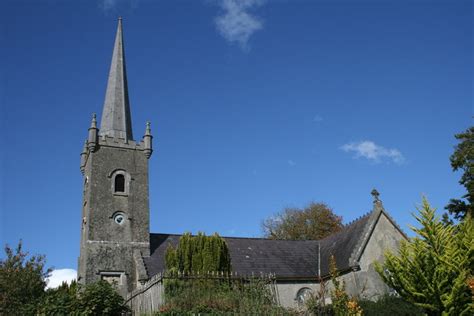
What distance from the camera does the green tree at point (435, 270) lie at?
15938 mm

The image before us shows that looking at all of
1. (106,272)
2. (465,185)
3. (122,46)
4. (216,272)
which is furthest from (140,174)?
(465,185)

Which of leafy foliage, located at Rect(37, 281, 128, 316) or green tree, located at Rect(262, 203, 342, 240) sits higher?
green tree, located at Rect(262, 203, 342, 240)

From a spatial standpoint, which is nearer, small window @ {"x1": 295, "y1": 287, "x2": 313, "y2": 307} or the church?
the church

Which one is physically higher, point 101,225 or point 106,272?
point 101,225

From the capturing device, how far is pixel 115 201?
103 ft

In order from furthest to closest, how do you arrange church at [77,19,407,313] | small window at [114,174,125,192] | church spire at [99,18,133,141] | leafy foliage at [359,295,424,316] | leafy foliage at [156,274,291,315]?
church spire at [99,18,133,141], small window at [114,174,125,192], church at [77,19,407,313], leafy foliage at [359,295,424,316], leafy foliage at [156,274,291,315]

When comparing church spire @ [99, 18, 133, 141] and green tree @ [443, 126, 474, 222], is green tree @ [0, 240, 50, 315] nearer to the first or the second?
church spire @ [99, 18, 133, 141]

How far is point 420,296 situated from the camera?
1642 centimetres

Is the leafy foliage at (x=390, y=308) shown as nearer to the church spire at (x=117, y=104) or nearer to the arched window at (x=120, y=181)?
the arched window at (x=120, y=181)

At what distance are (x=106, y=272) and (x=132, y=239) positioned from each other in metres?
2.59

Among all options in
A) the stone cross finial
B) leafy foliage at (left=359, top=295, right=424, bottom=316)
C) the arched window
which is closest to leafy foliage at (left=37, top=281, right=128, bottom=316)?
leafy foliage at (left=359, top=295, right=424, bottom=316)

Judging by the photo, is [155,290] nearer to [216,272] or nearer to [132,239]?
[216,272]

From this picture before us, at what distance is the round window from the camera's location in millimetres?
30891

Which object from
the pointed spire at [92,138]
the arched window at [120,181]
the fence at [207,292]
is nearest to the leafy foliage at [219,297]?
the fence at [207,292]
